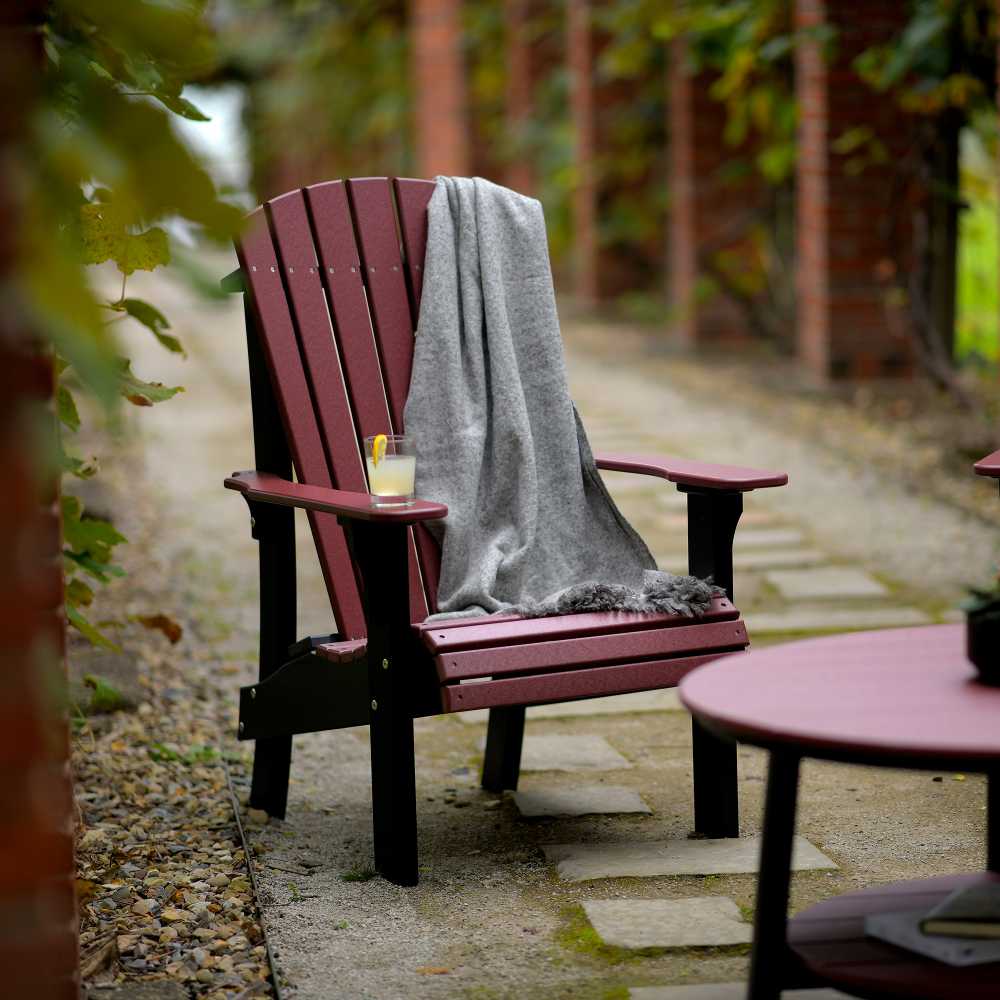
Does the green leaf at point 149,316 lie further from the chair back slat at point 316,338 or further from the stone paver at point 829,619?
the stone paver at point 829,619

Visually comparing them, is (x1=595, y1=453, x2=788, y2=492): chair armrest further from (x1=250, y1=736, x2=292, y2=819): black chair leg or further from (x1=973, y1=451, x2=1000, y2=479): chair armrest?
(x1=250, y1=736, x2=292, y2=819): black chair leg

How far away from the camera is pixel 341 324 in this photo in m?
3.01

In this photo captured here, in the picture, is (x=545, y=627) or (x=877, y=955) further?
(x=545, y=627)

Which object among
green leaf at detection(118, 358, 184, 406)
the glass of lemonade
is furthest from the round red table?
green leaf at detection(118, 358, 184, 406)

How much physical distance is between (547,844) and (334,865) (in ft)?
1.16

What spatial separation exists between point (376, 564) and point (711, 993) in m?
0.79

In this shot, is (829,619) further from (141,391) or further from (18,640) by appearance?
(18,640)

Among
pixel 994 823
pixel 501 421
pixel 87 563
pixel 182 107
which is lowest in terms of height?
pixel 994 823

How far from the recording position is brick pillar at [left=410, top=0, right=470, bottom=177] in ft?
42.6

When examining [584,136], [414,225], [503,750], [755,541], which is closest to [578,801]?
[503,750]

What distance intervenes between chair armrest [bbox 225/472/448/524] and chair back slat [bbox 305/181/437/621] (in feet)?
0.71

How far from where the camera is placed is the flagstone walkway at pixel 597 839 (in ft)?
7.43

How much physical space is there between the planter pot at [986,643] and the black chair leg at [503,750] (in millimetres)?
1216

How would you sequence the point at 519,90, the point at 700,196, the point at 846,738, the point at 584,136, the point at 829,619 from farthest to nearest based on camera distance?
the point at 519,90
the point at 584,136
the point at 700,196
the point at 829,619
the point at 846,738
